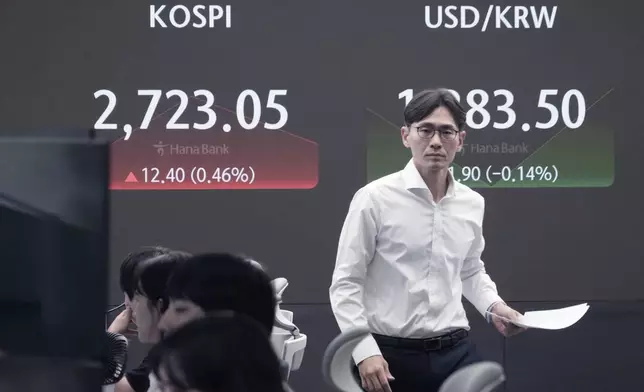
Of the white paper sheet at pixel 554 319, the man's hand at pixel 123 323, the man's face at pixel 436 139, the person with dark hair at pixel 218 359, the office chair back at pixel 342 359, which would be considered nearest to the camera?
the person with dark hair at pixel 218 359

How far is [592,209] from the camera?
486 centimetres

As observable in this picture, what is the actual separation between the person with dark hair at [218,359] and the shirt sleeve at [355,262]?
152cm

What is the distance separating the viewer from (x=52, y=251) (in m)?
1.04

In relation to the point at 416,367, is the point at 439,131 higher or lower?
higher

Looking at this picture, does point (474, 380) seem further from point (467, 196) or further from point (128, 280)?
point (128, 280)

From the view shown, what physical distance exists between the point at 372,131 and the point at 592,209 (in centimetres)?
110

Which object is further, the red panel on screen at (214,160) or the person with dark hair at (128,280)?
the red panel on screen at (214,160)

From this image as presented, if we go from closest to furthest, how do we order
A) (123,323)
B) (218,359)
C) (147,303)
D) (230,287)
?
(218,359) → (230,287) → (147,303) → (123,323)

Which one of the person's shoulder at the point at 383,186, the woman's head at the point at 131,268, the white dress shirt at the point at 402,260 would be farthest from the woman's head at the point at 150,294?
the person's shoulder at the point at 383,186

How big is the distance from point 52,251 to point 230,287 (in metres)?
0.88

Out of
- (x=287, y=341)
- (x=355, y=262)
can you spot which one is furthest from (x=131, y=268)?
(x=355, y=262)

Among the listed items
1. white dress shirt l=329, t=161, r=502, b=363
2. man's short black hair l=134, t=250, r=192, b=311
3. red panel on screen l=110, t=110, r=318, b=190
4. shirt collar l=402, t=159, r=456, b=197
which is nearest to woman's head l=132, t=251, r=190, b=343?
man's short black hair l=134, t=250, r=192, b=311

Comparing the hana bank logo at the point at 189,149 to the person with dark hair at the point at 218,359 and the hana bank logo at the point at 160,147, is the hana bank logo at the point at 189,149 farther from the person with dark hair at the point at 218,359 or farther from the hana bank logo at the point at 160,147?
the person with dark hair at the point at 218,359

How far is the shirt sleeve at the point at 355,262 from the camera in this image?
2951mm
